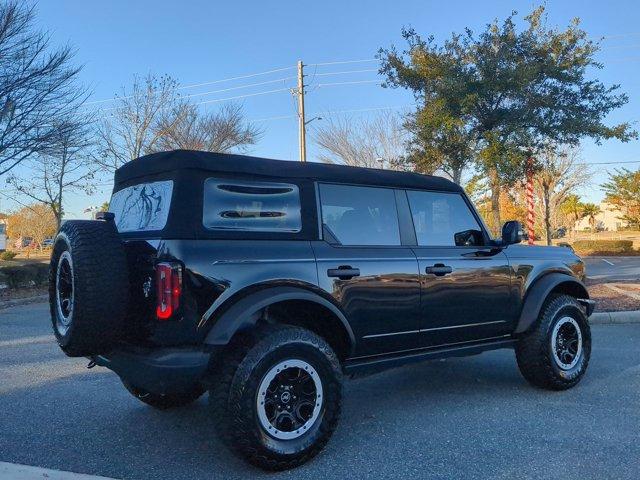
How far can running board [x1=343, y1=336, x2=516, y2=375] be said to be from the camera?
3.90 m

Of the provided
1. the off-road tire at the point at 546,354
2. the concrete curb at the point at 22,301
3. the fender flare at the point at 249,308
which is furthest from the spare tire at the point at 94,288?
the concrete curb at the point at 22,301

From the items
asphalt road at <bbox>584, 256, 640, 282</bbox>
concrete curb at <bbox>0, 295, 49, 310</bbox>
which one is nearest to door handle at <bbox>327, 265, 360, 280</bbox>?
concrete curb at <bbox>0, 295, 49, 310</bbox>

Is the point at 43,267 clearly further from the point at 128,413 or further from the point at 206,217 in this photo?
the point at 206,217

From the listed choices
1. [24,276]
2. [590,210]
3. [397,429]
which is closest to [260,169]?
[397,429]

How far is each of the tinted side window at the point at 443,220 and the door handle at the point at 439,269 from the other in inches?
9.2

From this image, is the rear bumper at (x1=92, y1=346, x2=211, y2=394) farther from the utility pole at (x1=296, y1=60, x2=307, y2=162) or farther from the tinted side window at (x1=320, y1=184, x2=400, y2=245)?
the utility pole at (x1=296, y1=60, x2=307, y2=162)

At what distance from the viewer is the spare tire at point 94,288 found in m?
3.15

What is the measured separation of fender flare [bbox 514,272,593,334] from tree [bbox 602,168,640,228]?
31985 millimetres

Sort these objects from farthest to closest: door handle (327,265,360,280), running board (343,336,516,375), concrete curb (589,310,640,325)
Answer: concrete curb (589,310,640,325) → running board (343,336,516,375) → door handle (327,265,360,280)

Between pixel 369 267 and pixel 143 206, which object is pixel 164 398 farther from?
pixel 369 267

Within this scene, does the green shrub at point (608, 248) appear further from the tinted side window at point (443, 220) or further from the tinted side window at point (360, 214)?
the tinted side window at point (360, 214)

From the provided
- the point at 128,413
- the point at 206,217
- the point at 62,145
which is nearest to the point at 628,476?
the point at 206,217

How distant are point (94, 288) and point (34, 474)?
1112mm

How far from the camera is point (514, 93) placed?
1223 centimetres
